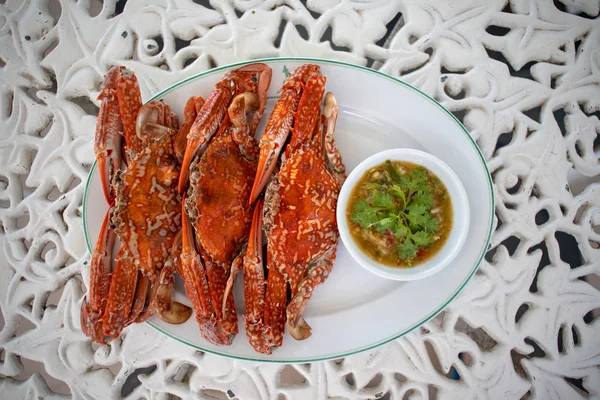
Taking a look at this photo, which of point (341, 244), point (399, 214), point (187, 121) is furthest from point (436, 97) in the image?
point (187, 121)

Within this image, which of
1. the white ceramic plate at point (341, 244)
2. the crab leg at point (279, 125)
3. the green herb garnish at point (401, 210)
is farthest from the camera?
the white ceramic plate at point (341, 244)

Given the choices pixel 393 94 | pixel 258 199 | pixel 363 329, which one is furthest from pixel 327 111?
pixel 363 329

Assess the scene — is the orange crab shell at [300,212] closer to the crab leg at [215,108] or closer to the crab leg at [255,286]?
the crab leg at [255,286]

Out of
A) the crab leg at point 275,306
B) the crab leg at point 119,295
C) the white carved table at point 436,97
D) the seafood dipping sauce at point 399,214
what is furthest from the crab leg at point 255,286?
the crab leg at point 119,295

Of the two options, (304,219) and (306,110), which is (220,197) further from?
(306,110)

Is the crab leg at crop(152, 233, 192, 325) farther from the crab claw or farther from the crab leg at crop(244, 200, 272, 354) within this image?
the crab leg at crop(244, 200, 272, 354)
